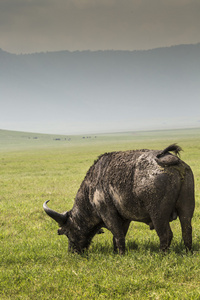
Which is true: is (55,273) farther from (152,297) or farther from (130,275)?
(152,297)

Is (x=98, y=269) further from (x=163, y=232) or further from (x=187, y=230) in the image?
(x=187, y=230)

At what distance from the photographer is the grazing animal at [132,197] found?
588cm

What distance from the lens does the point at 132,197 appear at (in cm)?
618

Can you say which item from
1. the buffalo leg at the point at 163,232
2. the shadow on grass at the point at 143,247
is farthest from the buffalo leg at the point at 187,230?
the buffalo leg at the point at 163,232

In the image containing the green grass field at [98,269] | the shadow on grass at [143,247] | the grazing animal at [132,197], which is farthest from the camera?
the shadow on grass at [143,247]

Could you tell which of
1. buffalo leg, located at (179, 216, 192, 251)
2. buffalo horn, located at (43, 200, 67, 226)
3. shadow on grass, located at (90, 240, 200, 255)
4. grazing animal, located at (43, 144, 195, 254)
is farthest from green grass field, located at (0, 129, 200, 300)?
buffalo horn, located at (43, 200, 67, 226)

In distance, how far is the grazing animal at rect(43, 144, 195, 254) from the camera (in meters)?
5.88

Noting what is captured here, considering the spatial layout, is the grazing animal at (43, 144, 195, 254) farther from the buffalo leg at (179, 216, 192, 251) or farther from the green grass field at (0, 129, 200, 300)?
the green grass field at (0, 129, 200, 300)

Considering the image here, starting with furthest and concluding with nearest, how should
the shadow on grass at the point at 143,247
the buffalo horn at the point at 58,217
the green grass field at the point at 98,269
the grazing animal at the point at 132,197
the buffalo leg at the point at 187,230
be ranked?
the buffalo horn at the point at 58,217 < the shadow on grass at the point at 143,247 < the buffalo leg at the point at 187,230 < the grazing animal at the point at 132,197 < the green grass field at the point at 98,269

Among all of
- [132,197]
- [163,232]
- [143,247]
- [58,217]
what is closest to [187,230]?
[163,232]

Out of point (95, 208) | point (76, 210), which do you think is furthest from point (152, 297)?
point (76, 210)

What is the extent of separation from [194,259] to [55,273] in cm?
265

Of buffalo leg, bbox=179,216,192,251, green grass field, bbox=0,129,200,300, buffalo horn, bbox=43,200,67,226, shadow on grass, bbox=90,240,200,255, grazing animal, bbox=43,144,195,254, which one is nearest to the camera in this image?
green grass field, bbox=0,129,200,300

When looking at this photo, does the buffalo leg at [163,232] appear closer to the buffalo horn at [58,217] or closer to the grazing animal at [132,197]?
the grazing animal at [132,197]
